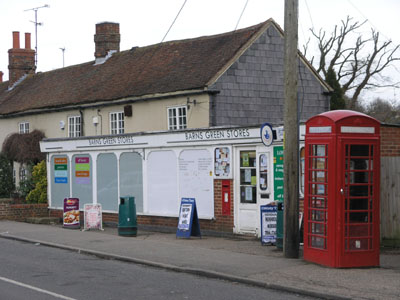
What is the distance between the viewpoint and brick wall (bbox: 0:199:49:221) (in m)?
24.2

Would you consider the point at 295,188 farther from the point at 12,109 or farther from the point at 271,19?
the point at 12,109

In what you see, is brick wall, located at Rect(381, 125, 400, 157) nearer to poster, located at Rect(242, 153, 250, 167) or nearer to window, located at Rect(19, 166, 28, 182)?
poster, located at Rect(242, 153, 250, 167)

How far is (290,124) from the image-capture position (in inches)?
531

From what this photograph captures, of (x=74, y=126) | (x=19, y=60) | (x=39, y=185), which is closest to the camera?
(x=39, y=185)

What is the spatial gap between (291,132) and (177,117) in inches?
401

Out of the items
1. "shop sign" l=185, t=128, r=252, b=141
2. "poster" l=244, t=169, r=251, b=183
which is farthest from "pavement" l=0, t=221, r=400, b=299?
"shop sign" l=185, t=128, r=252, b=141

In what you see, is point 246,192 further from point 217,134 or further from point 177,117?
point 177,117

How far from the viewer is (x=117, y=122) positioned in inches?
1021

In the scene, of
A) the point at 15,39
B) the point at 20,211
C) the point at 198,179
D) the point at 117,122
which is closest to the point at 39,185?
the point at 20,211

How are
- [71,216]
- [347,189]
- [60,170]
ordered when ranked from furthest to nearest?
[60,170] → [71,216] → [347,189]

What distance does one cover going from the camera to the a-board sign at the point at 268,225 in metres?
15.8

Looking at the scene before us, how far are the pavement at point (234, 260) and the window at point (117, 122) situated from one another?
6.39 meters

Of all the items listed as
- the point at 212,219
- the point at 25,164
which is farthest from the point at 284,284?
the point at 25,164

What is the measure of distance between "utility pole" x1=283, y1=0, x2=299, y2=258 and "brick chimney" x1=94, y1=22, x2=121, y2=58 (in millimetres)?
18388
